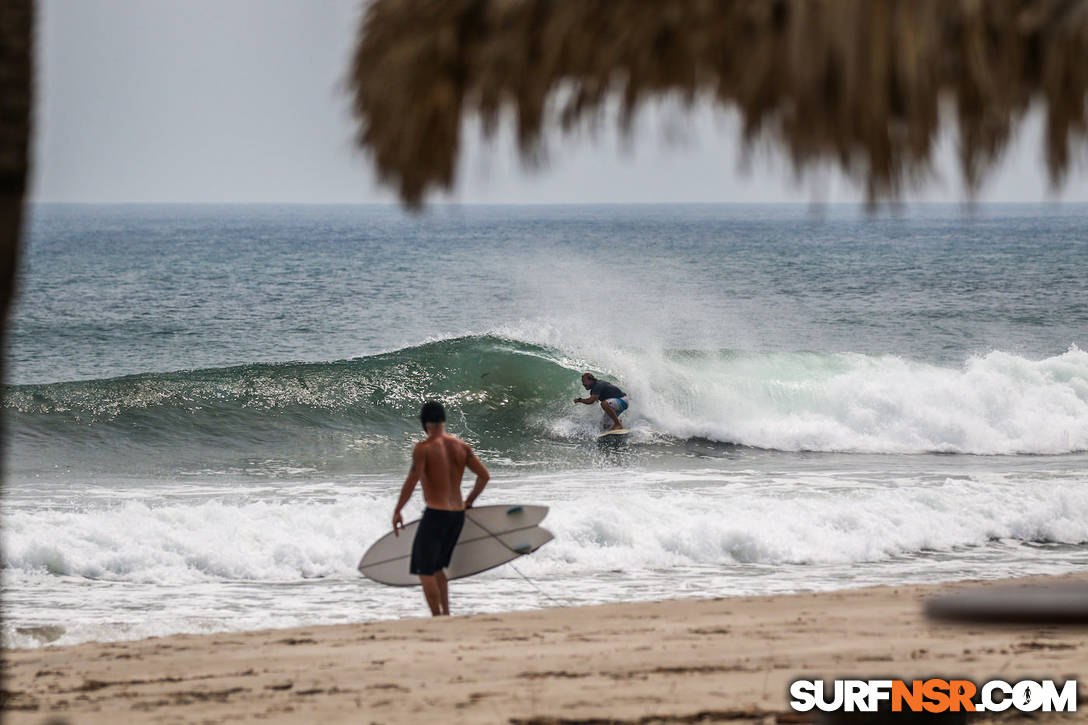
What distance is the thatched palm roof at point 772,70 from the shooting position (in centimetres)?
258

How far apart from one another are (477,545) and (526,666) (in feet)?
7.74

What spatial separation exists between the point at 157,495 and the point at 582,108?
11.4 m

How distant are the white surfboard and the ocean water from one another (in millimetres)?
446

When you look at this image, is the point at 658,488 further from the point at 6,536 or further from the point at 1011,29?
the point at 1011,29

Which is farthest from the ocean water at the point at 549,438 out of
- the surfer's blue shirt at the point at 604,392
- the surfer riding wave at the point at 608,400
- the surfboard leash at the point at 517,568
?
the surfer's blue shirt at the point at 604,392

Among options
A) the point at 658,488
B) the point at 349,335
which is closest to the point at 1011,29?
the point at 658,488

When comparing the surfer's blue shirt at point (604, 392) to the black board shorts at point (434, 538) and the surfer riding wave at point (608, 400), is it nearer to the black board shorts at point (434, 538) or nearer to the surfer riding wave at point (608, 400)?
the surfer riding wave at point (608, 400)

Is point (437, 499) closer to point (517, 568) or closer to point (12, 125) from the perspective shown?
point (517, 568)

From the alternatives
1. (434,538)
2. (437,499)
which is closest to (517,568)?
(434,538)

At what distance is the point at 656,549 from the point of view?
10.3 meters

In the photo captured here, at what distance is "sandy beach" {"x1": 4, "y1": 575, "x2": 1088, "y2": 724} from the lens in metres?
4.82

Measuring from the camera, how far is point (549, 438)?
17750mm

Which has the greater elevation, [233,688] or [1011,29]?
[1011,29]

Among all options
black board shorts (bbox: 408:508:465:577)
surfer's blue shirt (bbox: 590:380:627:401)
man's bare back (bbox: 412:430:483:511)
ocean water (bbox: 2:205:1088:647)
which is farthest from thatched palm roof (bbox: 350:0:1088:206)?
surfer's blue shirt (bbox: 590:380:627:401)
